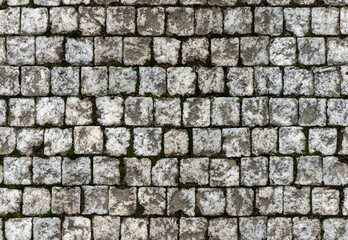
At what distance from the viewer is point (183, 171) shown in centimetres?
373

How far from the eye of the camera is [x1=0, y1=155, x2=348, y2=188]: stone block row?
373cm

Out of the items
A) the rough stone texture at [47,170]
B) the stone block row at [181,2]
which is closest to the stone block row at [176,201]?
the rough stone texture at [47,170]

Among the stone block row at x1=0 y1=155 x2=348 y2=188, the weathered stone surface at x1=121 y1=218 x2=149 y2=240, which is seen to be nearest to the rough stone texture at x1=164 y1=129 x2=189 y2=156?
the stone block row at x1=0 y1=155 x2=348 y2=188

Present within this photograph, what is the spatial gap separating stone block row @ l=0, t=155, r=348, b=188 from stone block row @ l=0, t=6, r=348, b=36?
1507 mm

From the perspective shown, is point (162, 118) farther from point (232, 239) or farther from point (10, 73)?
point (10, 73)

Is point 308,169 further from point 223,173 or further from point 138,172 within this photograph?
point 138,172

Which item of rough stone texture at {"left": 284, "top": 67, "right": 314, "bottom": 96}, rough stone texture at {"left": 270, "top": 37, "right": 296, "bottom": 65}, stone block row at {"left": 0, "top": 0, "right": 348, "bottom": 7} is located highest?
stone block row at {"left": 0, "top": 0, "right": 348, "bottom": 7}

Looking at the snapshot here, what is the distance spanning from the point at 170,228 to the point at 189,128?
1.19 m

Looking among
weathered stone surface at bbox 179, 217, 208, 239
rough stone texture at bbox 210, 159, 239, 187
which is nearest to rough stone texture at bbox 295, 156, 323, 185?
rough stone texture at bbox 210, 159, 239, 187

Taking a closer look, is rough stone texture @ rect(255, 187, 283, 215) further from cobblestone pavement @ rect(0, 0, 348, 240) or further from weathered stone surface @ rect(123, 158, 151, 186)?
weathered stone surface @ rect(123, 158, 151, 186)

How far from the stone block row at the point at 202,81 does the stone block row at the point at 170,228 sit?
1477 millimetres

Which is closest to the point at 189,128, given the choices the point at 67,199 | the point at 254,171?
the point at 254,171

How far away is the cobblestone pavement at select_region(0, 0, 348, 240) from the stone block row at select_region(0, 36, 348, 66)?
0.5 inches

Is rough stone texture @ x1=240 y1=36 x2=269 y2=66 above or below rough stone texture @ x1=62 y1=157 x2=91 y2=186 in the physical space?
above
